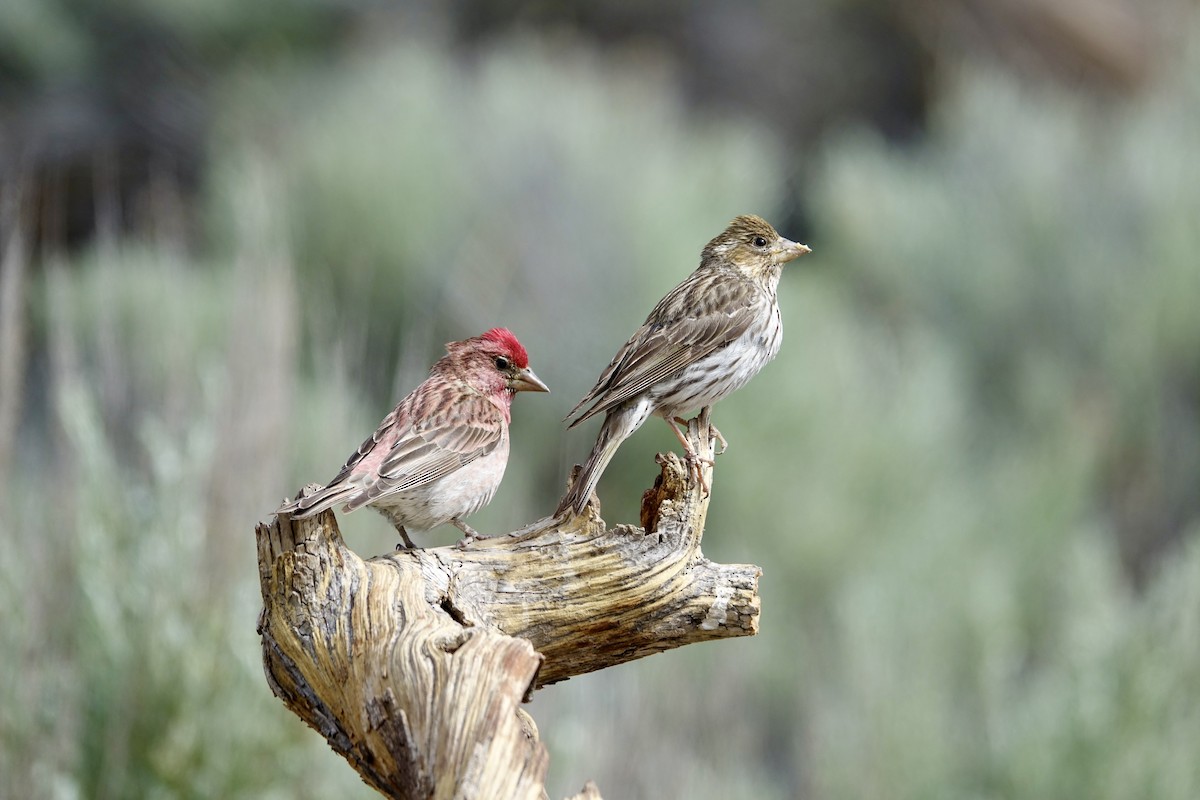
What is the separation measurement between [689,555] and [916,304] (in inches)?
358

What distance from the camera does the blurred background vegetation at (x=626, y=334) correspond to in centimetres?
555

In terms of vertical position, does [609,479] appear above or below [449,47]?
below

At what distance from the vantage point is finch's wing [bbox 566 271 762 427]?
13.2 ft

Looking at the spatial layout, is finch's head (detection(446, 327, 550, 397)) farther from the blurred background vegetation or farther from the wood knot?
the blurred background vegetation

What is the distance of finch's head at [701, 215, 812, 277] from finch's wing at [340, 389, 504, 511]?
1.03 meters

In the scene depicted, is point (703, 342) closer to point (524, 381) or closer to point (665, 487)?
point (524, 381)

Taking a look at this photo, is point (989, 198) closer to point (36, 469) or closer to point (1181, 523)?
point (1181, 523)

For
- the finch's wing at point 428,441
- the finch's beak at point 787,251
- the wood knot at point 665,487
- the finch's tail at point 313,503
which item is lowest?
the finch's tail at point 313,503

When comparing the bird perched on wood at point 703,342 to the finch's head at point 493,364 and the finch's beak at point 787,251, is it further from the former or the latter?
the finch's head at point 493,364

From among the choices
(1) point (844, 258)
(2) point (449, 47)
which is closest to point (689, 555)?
(1) point (844, 258)

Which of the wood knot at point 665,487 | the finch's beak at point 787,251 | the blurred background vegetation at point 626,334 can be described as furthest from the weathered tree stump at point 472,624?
the blurred background vegetation at point 626,334

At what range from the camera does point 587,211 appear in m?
10.1

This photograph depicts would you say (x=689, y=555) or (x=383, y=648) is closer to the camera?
(x=383, y=648)

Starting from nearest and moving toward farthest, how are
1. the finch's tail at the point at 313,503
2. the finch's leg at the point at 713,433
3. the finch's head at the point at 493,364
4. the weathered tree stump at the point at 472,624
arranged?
the weathered tree stump at the point at 472,624 < the finch's tail at the point at 313,503 < the finch's head at the point at 493,364 < the finch's leg at the point at 713,433
